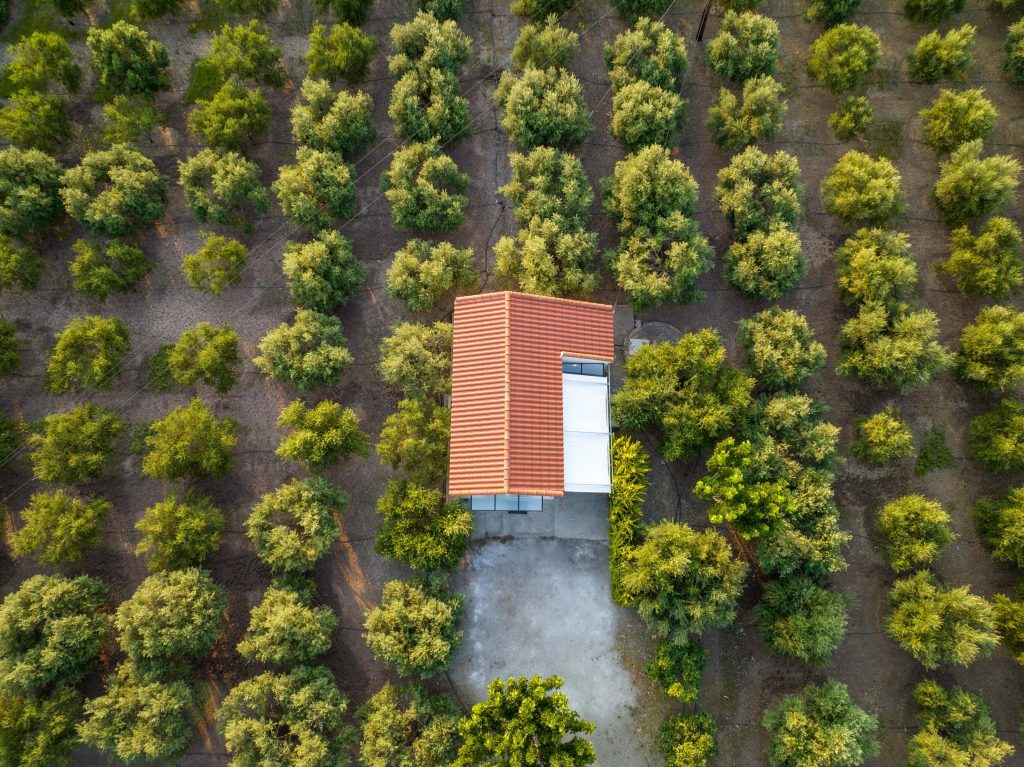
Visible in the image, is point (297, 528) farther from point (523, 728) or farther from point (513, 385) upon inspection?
point (523, 728)

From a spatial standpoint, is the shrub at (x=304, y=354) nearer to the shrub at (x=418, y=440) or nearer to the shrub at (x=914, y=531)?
the shrub at (x=418, y=440)

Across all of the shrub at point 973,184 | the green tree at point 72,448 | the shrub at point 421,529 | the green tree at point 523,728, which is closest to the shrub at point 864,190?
the shrub at point 973,184

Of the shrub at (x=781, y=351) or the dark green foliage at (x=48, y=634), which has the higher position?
the shrub at (x=781, y=351)

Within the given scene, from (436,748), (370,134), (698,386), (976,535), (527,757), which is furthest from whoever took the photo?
(370,134)

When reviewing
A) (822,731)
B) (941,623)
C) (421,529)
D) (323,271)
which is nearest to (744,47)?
(323,271)

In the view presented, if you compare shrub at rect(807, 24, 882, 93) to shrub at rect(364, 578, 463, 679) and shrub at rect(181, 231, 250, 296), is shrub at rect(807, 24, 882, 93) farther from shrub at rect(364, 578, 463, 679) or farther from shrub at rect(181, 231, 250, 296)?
shrub at rect(364, 578, 463, 679)

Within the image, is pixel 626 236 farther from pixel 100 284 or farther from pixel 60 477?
pixel 60 477

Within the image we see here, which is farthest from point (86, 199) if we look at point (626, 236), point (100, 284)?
point (626, 236)
